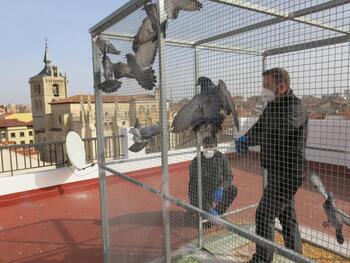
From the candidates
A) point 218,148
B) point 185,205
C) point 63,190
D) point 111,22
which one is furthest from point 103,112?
point 63,190

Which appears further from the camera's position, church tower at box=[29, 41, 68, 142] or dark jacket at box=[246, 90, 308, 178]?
church tower at box=[29, 41, 68, 142]

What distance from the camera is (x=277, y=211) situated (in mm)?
2285

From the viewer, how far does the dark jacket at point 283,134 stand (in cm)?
185

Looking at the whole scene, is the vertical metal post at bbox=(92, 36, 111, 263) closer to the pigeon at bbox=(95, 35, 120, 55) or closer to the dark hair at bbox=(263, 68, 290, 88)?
the pigeon at bbox=(95, 35, 120, 55)

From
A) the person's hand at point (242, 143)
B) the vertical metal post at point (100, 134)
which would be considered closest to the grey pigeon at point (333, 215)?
the person's hand at point (242, 143)

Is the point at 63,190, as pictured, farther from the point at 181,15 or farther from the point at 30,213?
the point at 181,15

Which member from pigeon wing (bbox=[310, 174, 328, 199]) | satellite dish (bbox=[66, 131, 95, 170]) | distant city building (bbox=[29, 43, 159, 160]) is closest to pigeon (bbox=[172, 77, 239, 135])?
pigeon wing (bbox=[310, 174, 328, 199])

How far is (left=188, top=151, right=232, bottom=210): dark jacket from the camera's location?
289cm

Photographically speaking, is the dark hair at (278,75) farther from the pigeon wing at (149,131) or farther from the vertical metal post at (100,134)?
the vertical metal post at (100,134)

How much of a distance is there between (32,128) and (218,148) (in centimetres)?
6533

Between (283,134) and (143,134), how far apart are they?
3.14 ft

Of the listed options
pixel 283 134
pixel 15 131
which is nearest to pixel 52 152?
pixel 283 134

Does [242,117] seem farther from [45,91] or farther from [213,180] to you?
[45,91]

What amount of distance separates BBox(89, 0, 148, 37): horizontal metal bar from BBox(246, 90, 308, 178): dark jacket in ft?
3.41
